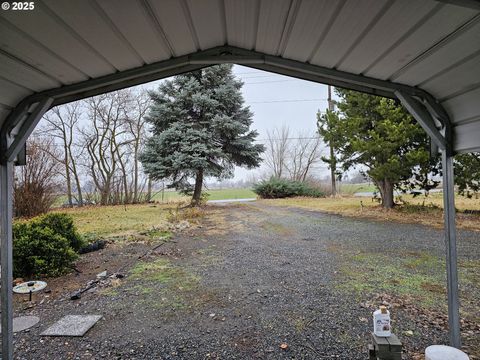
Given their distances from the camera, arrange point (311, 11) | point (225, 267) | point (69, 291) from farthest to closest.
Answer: point (225, 267), point (69, 291), point (311, 11)

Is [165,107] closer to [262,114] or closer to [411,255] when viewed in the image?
[411,255]

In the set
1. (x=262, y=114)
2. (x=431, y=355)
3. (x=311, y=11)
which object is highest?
(x=262, y=114)

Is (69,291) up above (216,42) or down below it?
below

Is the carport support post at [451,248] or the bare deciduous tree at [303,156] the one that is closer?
the carport support post at [451,248]

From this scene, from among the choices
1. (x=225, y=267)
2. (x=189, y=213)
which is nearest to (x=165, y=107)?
(x=189, y=213)

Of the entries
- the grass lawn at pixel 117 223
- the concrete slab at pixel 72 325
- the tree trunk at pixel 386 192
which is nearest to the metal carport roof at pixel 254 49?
the concrete slab at pixel 72 325

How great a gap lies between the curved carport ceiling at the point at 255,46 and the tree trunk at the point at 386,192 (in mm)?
6769

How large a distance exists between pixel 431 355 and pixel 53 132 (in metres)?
12.3

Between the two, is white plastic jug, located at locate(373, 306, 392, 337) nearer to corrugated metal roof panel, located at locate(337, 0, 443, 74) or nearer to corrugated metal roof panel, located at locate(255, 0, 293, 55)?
corrugated metal roof panel, located at locate(337, 0, 443, 74)

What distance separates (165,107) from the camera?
9102 millimetres

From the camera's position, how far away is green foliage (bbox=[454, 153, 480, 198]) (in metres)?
6.18

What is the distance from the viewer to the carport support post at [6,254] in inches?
61.4

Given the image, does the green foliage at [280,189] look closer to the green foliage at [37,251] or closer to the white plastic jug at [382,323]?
the green foliage at [37,251]

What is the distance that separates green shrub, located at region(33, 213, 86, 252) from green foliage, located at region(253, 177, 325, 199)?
31.8ft
